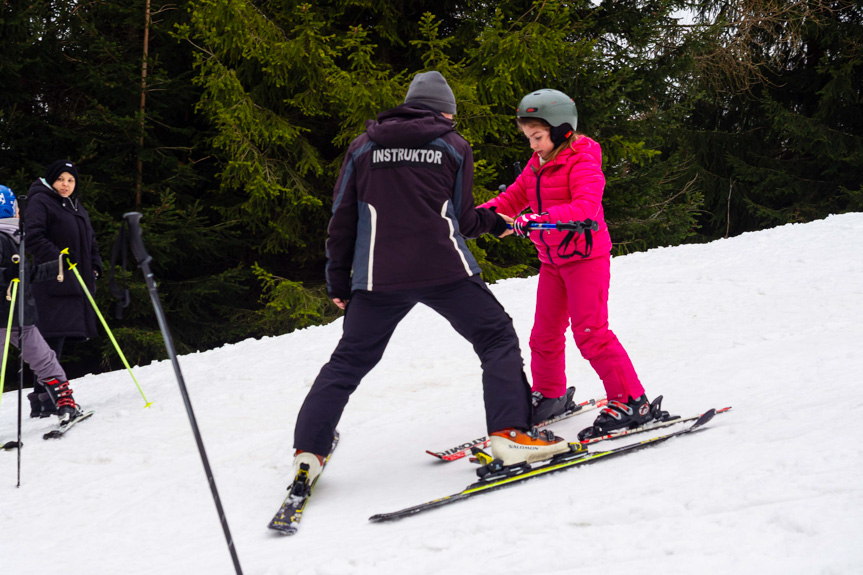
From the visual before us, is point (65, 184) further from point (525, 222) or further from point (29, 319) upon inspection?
point (525, 222)

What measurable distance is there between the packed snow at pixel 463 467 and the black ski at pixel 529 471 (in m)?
0.05

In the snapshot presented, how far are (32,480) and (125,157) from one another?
9.26 meters

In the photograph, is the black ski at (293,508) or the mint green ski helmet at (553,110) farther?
the mint green ski helmet at (553,110)

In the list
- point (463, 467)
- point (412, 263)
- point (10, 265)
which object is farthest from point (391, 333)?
point (10, 265)

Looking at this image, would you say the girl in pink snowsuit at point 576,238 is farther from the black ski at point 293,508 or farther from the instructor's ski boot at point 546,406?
the black ski at point 293,508

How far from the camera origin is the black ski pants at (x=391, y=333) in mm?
3213

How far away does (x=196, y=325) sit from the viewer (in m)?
13.6

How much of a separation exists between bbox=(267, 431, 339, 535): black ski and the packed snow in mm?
51

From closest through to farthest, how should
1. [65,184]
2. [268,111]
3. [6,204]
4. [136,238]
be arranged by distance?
[136,238]
[6,204]
[65,184]
[268,111]

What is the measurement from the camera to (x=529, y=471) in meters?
3.16

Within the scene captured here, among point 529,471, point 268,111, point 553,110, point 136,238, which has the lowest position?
point 529,471

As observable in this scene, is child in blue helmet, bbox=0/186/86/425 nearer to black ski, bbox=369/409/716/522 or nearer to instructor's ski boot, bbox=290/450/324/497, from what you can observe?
instructor's ski boot, bbox=290/450/324/497

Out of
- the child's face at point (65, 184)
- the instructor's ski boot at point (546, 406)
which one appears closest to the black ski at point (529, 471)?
the instructor's ski boot at point (546, 406)

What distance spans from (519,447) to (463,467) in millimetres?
471
